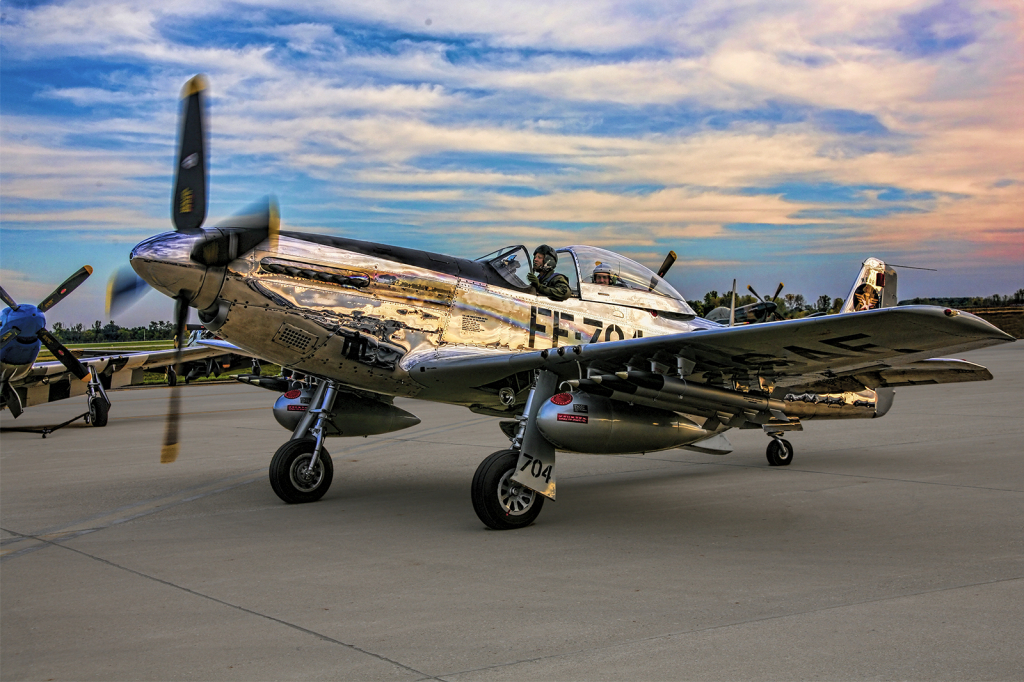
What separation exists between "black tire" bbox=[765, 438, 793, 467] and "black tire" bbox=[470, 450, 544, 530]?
15.7 feet

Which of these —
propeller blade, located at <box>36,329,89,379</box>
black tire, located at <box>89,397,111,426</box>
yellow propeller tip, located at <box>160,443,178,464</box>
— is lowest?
black tire, located at <box>89,397,111,426</box>

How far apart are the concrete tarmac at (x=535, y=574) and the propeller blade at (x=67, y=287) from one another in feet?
26.5

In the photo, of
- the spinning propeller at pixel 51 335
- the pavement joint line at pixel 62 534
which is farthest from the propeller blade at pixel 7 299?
the pavement joint line at pixel 62 534

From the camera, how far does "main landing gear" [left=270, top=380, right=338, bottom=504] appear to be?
27.3 ft

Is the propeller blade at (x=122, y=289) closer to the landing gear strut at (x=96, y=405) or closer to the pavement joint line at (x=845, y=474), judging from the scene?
the pavement joint line at (x=845, y=474)

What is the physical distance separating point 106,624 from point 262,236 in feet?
12.1

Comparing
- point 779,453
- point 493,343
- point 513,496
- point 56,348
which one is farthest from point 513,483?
point 56,348

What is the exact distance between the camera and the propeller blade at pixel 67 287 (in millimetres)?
17703

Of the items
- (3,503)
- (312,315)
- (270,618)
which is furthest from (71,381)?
(270,618)

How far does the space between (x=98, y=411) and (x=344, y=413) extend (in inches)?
469

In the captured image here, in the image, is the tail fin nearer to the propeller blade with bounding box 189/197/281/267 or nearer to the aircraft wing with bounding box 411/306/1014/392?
the aircraft wing with bounding box 411/306/1014/392

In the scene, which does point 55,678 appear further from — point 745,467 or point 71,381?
point 71,381

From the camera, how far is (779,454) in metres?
10.6

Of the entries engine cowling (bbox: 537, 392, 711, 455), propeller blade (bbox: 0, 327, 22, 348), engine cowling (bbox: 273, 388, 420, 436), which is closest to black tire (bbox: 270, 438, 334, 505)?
engine cowling (bbox: 273, 388, 420, 436)
